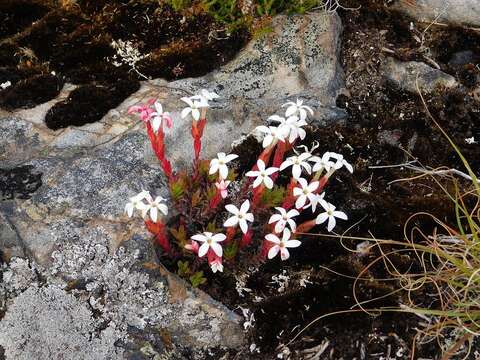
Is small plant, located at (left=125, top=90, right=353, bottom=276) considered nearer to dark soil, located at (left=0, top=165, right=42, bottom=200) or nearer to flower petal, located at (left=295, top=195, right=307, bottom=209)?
flower petal, located at (left=295, top=195, right=307, bottom=209)

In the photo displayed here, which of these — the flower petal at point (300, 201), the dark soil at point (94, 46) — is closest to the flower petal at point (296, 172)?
the flower petal at point (300, 201)

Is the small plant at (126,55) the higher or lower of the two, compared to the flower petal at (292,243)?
higher

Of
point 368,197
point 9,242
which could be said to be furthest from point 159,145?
point 368,197

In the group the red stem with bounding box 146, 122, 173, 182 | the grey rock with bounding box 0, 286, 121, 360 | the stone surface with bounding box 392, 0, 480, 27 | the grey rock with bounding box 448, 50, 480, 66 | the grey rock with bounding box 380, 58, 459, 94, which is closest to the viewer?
the grey rock with bounding box 0, 286, 121, 360

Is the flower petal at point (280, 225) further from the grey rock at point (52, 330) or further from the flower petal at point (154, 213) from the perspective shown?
the grey rock at point (52, 330)

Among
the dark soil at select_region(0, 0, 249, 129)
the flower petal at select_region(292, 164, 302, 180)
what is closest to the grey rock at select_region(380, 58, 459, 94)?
the dark soil at select_region(0, 0, 249, 129)

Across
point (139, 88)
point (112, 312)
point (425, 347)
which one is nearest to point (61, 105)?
point (139, 88)

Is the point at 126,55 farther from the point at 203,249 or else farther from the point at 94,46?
the point at 203,249
